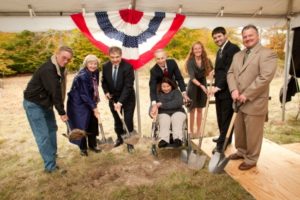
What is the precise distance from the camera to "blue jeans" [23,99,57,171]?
303 centimetres

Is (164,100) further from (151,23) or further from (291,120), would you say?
A: (291,120)

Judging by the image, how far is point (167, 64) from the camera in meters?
3.70

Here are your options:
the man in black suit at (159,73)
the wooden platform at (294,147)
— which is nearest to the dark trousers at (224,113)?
the man in black suit at (159,73)

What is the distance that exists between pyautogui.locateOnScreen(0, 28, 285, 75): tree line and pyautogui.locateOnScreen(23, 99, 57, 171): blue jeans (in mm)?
8200

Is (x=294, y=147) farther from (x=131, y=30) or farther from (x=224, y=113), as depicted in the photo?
(x=131, y=30)

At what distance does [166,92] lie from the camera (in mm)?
3703

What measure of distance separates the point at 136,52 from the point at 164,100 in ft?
2.88

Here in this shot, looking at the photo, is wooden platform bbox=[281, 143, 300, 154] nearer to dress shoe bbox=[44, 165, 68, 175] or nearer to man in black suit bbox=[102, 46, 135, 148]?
man in black suit bbox=[102, 46, 135, 148]

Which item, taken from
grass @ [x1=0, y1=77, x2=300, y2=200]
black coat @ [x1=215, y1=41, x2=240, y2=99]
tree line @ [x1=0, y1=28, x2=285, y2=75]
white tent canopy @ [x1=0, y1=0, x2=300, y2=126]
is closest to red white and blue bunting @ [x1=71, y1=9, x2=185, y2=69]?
white tent canopy @ [x1=0, y1=0, x2=300, y2=126]

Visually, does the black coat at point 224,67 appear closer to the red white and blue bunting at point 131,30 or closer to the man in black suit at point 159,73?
the man in black suit at point 159,73

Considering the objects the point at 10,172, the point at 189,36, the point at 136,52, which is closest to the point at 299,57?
the point at 136,52

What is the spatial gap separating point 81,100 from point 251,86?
216cm

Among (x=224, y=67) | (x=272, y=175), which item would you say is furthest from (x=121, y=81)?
(x=272, y=175)

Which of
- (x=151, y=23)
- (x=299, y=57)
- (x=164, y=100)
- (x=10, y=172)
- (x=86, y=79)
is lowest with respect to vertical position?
(x=10, y=172)
